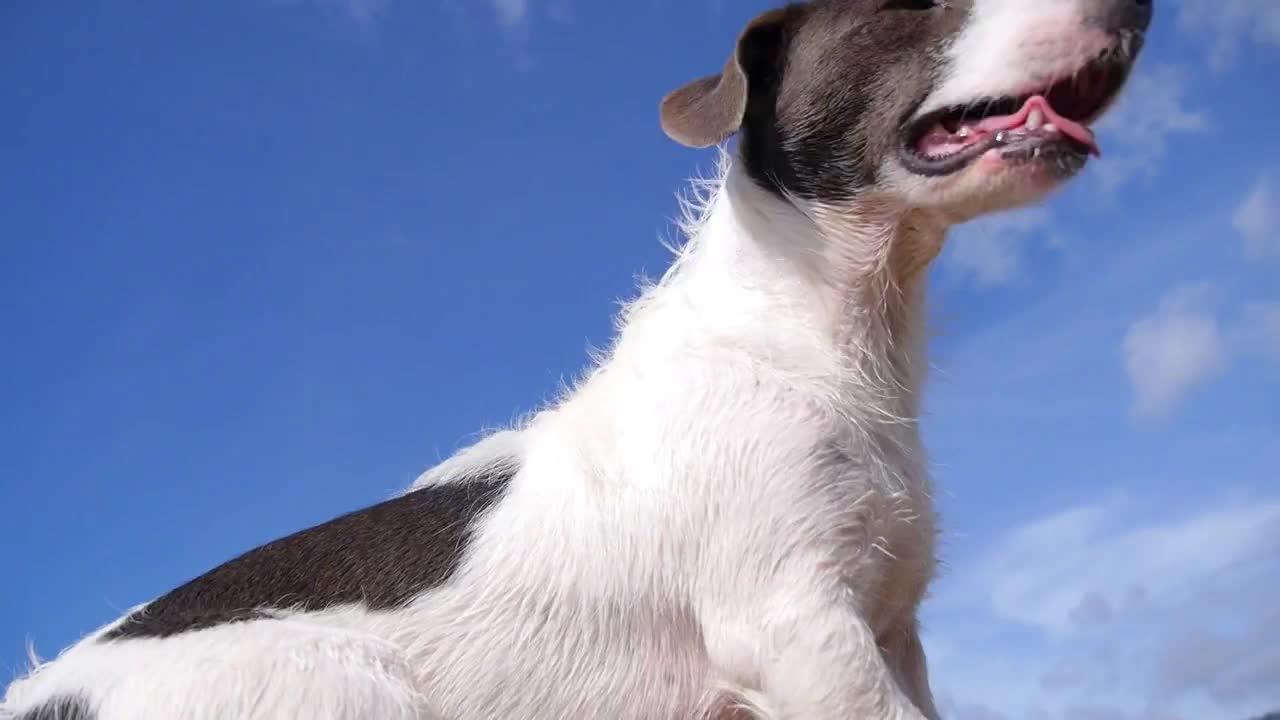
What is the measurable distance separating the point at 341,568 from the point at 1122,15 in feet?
11.8

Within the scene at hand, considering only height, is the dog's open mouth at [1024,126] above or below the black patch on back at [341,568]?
below

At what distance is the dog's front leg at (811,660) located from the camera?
372 centimetres

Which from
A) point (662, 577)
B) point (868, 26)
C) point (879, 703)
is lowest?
point (879, 703)

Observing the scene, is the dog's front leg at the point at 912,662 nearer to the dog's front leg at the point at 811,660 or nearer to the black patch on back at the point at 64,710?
the dog's front leg at the point at 811,660

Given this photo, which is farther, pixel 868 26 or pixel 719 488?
pixel 868 26

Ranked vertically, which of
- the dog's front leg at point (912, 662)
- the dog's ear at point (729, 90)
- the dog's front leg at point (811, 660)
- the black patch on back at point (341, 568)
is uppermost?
the dog's ear at point (729, 90)

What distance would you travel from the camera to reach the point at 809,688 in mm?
3717

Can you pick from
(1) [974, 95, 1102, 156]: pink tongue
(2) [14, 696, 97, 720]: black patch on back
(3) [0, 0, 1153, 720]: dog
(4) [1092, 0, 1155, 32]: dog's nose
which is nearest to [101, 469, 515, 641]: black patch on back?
(3) [0, 0, 1153, 720]: dog

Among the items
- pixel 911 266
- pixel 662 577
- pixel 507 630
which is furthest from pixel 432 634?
pixel 911 266

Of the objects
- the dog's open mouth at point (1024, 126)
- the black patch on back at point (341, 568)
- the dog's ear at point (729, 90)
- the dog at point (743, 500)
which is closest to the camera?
the dog at point (743, 500)

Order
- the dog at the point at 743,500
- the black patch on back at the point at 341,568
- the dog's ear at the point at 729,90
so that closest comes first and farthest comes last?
the dog at the point at 743,500, the black patch on back at the point at 341,568, the dog's ear at the point at 729,90

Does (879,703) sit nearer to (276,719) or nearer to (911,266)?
(911,266)

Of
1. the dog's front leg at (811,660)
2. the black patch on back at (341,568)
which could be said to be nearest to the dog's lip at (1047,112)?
the dog's front leg at (811,660)

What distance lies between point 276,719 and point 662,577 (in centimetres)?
145
